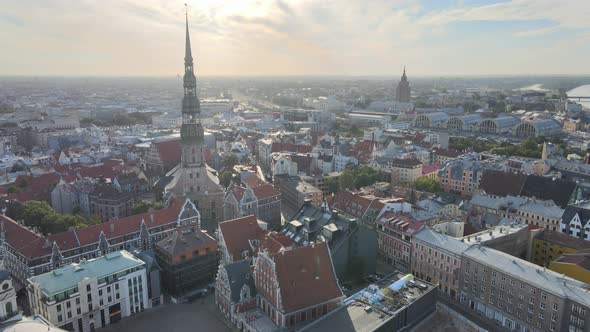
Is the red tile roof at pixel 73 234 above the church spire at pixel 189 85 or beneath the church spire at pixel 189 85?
beneath

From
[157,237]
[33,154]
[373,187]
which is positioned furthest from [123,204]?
[33,154]

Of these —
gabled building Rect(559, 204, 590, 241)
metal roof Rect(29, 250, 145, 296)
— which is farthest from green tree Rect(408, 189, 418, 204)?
metal roof Rect(29, 250, 145, 296)

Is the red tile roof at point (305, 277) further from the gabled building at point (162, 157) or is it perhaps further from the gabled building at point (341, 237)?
the gabled building at point (162, 157)

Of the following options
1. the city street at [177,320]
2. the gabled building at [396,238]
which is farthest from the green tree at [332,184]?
the city street at [177,320]

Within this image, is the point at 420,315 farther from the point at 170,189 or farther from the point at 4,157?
the point at 4,157

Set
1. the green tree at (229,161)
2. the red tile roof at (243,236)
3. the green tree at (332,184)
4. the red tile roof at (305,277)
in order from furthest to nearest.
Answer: the green tree at (229,161)
the green tree at (332,184)
the red tile roof at (243,236)
the red tile roof at (305,277)

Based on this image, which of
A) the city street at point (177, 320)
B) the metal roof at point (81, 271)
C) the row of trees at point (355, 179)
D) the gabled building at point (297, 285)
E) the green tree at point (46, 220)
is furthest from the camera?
the row of trees at point (355, 179)

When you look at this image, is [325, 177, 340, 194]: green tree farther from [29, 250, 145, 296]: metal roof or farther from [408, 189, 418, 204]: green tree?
[29, 250, 145, 296]: metal roof

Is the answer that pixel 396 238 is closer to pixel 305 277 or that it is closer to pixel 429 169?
pixel 305 277
